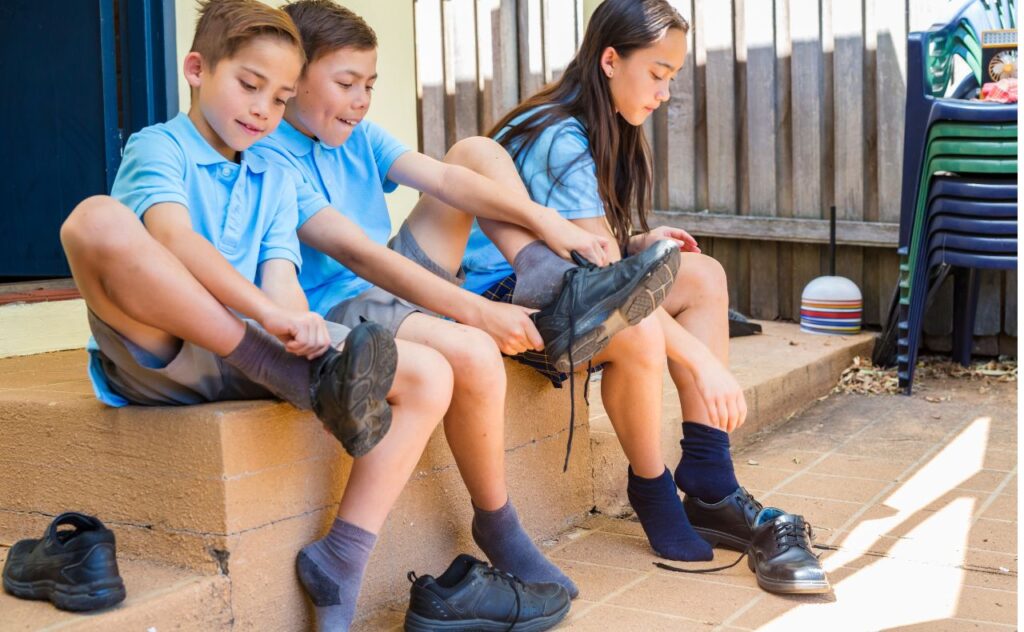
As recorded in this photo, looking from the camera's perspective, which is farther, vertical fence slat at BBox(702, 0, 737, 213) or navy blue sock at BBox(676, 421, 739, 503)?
vertical fence slat at BBox(702, 0, 737, 213)

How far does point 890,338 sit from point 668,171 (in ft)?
4.31

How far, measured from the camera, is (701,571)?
287 centimetres

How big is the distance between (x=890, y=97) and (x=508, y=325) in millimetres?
3173

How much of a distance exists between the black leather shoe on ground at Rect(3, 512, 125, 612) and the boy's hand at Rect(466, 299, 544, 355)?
2.86ft

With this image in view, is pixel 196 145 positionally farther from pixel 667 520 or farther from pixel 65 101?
pixel 65 101

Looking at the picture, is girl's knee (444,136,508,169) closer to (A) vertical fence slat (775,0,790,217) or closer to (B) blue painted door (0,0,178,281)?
(B) blue painted door (0,0,178,281)

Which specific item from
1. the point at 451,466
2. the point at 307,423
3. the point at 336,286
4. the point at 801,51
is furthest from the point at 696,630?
the point at 801,51

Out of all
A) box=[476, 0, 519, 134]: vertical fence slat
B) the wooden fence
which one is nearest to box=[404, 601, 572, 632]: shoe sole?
the wooden fence

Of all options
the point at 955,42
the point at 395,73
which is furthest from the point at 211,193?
the point at 955,42

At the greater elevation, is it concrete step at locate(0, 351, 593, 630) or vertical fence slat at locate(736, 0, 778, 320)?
vertical fence slat at locate(736, 0, 778, 320)

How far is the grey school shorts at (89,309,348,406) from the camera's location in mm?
2219

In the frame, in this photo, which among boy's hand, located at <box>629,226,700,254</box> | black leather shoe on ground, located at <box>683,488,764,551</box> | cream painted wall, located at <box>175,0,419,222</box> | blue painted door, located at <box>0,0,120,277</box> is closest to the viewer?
black leather shoe on ground, located at <box>683,488,764,551</box>

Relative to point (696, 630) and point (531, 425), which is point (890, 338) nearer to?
point (531, 425)

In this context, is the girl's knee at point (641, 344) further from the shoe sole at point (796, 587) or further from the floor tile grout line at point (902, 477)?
the floor tile grout line at point (902, 477)
